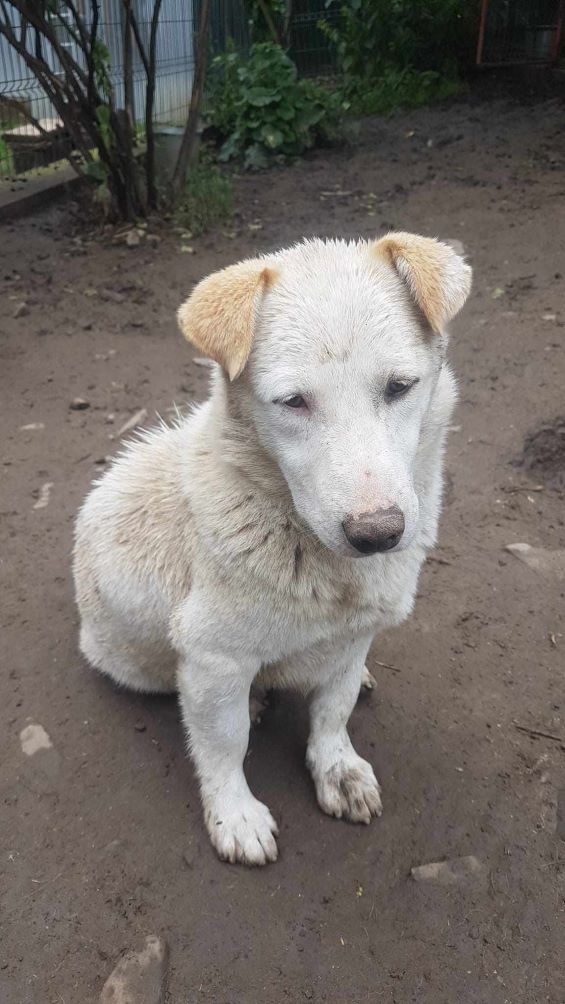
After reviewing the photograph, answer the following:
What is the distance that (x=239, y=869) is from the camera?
2.42 m

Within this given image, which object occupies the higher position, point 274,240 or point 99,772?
point 274,240

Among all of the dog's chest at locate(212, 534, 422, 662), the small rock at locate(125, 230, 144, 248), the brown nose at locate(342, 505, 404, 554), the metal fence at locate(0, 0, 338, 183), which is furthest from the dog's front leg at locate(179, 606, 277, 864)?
the metal fence at locate(0, 0, 338, 183)

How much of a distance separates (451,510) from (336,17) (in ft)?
38.3

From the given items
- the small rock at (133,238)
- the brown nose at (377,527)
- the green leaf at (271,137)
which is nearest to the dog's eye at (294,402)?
the brown nose at (377,527)

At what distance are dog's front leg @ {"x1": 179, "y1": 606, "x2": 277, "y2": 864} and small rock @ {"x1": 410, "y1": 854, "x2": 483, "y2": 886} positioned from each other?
0.46 m

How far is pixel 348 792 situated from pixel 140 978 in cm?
83

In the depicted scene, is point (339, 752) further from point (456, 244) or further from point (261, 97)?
point (261, 97)

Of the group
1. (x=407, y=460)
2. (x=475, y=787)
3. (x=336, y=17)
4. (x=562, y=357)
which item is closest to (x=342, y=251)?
(x=407, y=460)

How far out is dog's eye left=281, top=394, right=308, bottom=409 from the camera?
1.93 m

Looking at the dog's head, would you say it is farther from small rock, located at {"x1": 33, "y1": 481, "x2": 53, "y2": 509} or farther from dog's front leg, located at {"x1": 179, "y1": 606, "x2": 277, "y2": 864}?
small rock, located at {"x1": 33, "y1": 481, "x2": 53, "y2": 509}

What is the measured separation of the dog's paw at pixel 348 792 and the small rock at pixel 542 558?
1443 millimetres

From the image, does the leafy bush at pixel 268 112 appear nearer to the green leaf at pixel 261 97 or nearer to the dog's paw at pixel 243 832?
the green leaf at pixel 261 97

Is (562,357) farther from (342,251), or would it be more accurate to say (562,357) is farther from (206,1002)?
(206,1002)

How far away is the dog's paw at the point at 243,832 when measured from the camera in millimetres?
2420
